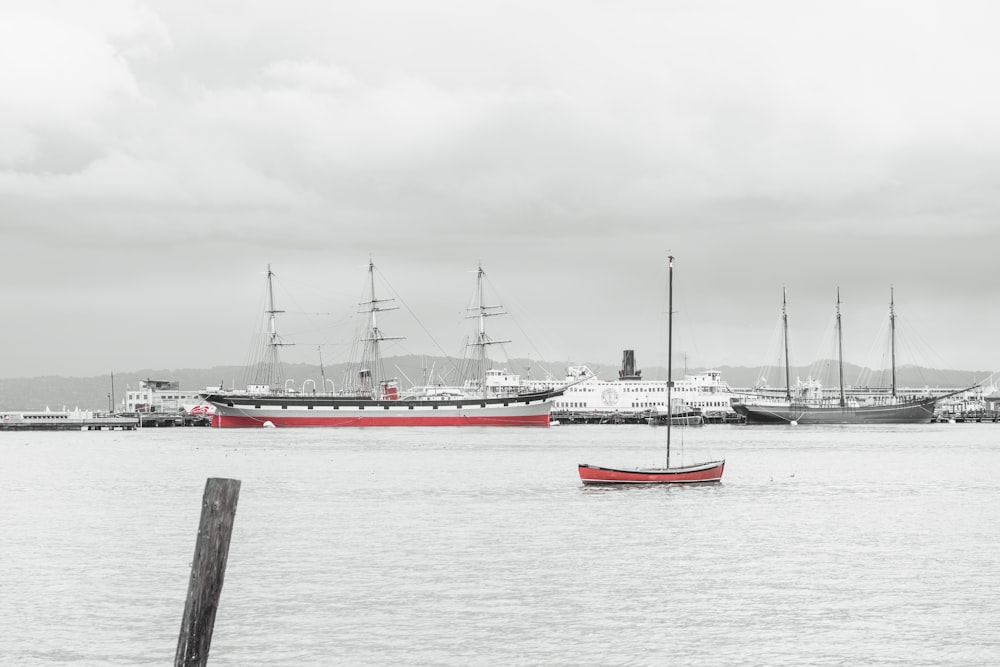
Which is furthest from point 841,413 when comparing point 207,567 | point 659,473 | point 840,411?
point 207,567

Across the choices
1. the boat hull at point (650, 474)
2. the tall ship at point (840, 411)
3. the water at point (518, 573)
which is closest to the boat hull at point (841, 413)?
the tall ship at point (840, 411)

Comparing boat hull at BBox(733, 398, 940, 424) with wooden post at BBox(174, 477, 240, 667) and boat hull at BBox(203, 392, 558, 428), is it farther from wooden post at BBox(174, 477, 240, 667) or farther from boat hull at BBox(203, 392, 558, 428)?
wooden post at BBox(174, 477, 240, 667)

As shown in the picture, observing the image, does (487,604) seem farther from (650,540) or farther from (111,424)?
(111,424)

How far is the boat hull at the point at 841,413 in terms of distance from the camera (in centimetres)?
18788

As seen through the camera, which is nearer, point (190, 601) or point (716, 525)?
point (190, 601)

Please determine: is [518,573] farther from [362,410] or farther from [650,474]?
[362,410]

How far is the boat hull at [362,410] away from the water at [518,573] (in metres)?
103

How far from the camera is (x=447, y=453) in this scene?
101562 millimetres

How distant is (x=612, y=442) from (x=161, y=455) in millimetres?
46777

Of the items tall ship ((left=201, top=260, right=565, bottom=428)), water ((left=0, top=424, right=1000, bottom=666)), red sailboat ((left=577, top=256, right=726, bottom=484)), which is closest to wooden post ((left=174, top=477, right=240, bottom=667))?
water ((left=0, top=424, right=1000, bottom=666))

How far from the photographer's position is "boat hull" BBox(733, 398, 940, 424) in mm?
187875

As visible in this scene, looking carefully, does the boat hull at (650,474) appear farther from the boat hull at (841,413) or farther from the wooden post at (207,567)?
the boat hull at (841,413)

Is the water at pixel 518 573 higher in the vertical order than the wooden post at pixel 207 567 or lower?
lower

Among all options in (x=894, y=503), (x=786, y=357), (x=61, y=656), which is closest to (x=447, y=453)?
(x=894, y=503)
